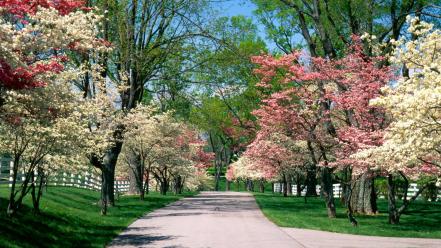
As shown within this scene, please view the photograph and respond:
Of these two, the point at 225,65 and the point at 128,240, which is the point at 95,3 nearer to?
the point at 225,65

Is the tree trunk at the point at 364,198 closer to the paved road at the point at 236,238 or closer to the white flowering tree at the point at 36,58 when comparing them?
the paved road at the point at 236,238

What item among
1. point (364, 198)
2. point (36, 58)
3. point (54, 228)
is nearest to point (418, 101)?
point (36, 58)

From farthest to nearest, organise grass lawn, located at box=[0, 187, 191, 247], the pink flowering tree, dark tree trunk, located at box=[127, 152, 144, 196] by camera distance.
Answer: dark tree trunk, located at box=[127, 152, 144, 196], the pink flowering tree, grass lawn, located at box=[0, 187, 191, 247]

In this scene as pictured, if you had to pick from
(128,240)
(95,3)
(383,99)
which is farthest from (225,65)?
(383,99)

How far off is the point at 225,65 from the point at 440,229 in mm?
14556

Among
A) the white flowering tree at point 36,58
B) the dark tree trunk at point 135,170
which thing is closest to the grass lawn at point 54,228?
the white flowering tree at point 36,58

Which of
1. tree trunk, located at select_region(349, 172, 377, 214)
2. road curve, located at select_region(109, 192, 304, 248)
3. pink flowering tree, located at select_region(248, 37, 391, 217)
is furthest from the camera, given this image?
tree trunk, located at select_region(349, 172, 377, 214)

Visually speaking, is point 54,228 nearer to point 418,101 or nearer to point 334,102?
point 418,101

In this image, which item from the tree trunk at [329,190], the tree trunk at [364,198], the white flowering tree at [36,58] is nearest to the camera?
the white flowering tree at [36,58]

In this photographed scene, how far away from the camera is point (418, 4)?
25172 millimetres

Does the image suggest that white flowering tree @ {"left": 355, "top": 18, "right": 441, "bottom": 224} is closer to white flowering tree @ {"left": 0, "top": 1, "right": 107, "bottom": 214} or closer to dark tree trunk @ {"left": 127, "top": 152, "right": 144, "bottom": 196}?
white flowering tree @ {"left": 0, "top": 1, "right": 107, "bottom": 214}

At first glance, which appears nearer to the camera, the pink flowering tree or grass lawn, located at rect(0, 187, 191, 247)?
grass lawn, located at rect(0, 187, 191, 247)

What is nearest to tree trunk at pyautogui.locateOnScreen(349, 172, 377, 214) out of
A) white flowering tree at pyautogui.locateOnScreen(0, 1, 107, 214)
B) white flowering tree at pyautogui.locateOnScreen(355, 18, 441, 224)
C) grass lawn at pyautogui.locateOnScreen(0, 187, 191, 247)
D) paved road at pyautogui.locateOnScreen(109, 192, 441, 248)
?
paved road at pyautogui.locateOnScreen(109, 192, 441, 248)

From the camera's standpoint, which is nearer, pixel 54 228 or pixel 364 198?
pixel 54 228
